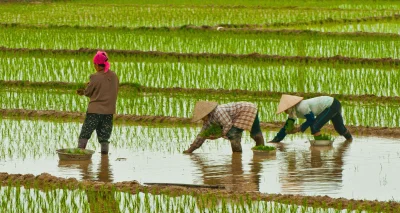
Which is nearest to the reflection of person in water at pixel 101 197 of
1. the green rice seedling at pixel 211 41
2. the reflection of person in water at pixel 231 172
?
the reflection of person in water at pixel 231 172

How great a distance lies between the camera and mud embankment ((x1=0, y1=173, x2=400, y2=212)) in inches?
215

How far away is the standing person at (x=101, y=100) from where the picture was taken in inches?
298

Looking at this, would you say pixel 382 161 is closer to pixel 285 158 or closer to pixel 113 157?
pixel 285 158

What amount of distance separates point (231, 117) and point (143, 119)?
176 centimetres

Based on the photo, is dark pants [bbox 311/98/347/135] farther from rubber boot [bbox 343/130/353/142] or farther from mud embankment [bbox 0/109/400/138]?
mud embankment [bbox 0/109/400/138]

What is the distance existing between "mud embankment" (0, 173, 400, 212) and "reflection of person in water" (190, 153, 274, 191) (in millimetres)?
491

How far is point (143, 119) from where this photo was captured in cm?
922

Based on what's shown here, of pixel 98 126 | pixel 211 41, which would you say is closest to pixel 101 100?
pixel 98 126

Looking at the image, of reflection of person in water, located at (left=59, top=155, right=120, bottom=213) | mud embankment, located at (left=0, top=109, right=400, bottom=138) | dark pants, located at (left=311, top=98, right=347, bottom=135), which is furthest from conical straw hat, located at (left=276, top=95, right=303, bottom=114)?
reflection of person in water, located at (left=59, top=155, right=120, bottom=213)

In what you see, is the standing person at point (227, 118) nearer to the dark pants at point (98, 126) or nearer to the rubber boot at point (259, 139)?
the rubber boot at point (259, 139)

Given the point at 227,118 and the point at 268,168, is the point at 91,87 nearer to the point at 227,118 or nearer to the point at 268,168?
the point at 227,118

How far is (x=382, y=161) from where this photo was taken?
7.30 m

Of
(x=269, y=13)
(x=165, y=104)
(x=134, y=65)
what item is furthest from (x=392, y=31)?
(x=165, y=104)

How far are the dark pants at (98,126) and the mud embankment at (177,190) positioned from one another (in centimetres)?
132
